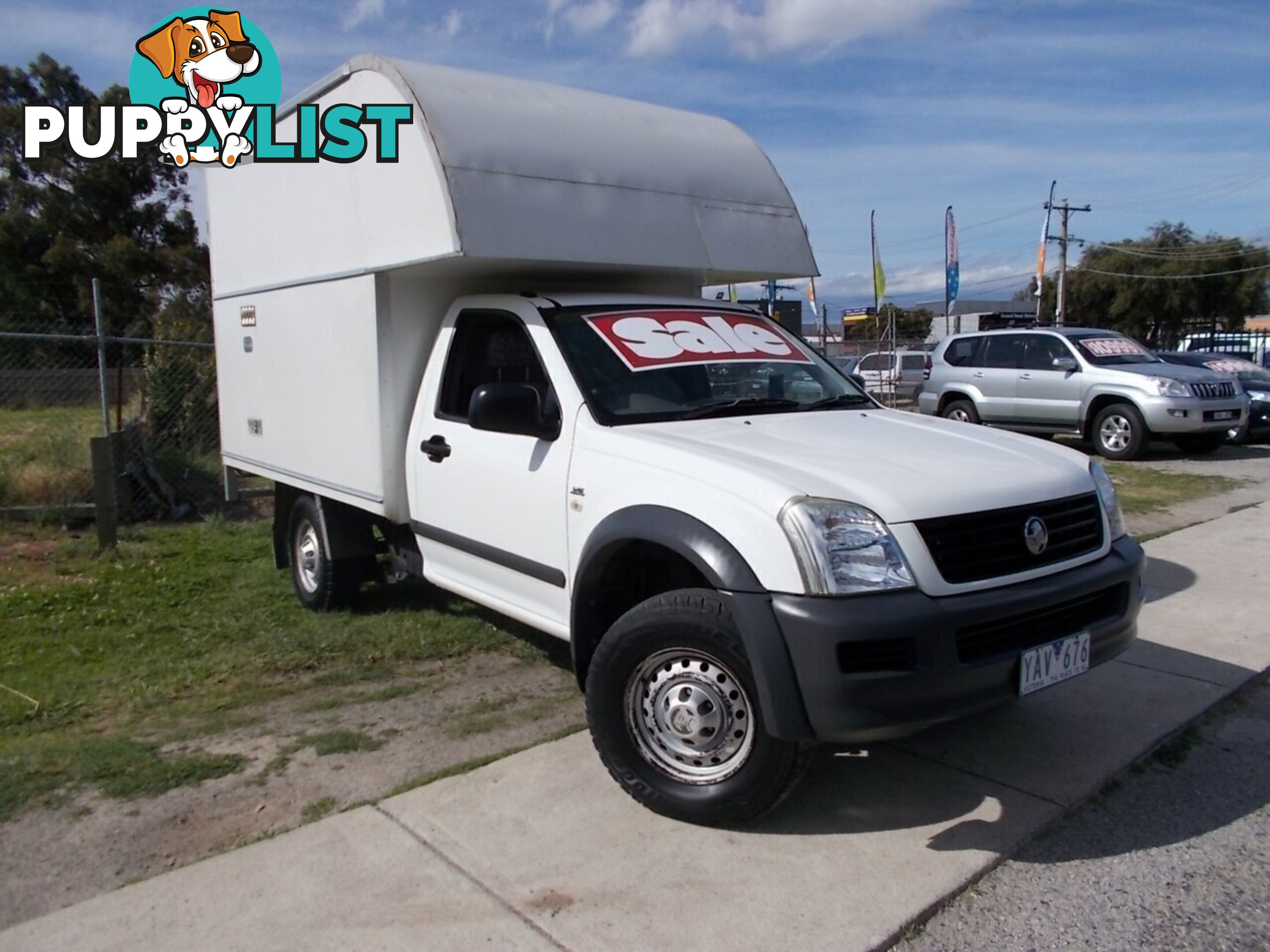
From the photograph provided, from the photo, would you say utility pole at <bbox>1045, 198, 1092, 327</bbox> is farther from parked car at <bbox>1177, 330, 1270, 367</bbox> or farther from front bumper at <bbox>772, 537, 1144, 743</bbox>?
front bumper at <bbox>772, 537, 1144, 743</bbox>

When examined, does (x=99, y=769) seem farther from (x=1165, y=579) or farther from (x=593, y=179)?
(x=1165, y=579)

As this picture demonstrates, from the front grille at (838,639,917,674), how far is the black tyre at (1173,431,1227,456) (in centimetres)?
1249

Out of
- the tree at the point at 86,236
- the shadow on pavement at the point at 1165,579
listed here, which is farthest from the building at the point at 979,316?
the tree at the point at 86,236

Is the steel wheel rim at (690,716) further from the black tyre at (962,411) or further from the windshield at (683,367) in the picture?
the black tyre at (962,411)

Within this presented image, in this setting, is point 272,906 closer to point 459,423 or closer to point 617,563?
point 617,563

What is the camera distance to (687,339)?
473 cm

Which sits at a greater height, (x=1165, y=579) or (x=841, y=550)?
(x=841, y=550)

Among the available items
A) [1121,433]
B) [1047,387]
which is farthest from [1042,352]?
[1121,433]

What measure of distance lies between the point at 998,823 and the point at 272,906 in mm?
2419

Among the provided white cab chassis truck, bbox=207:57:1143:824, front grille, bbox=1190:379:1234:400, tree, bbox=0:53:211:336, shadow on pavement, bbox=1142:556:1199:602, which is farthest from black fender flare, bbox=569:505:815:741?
tree, bbox=0:53:211:336

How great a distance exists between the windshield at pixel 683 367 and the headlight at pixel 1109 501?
116 centimetres

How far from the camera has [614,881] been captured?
327 cm

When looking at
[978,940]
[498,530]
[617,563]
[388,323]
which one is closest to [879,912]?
[978,940]

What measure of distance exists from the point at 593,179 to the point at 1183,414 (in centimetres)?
1086
